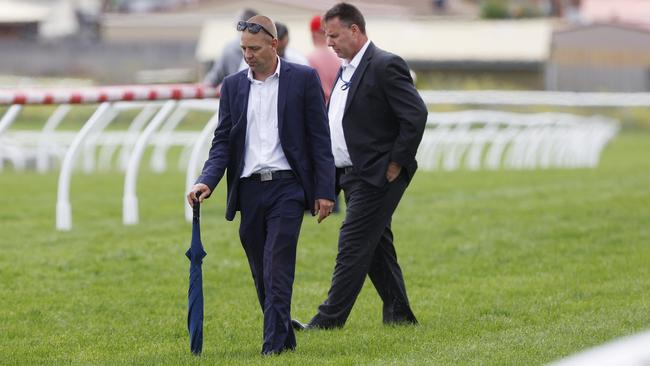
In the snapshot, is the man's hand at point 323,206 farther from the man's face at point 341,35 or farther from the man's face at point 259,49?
the man's face at point 341,35

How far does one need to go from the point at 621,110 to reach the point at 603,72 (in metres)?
9.15

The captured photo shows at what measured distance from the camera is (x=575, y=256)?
10.8 meters

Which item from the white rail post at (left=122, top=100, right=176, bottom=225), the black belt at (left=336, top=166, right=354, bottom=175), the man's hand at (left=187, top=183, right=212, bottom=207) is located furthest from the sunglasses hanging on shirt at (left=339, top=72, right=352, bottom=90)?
the white rail post at (left=122, top=100, right=176, bottom=225)

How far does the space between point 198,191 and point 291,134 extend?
524 millimetres

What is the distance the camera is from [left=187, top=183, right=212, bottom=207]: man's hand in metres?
6.68

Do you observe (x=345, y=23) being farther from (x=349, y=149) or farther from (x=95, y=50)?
(x=95, y=50)

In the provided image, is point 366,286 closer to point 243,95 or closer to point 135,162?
point 243,95

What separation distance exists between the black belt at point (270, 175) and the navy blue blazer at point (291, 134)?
0.12 ft

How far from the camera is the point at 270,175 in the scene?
6840mm

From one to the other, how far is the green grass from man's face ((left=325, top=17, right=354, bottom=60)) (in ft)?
4.92

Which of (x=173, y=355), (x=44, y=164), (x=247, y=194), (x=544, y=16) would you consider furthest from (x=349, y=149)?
(x=544, y=16)

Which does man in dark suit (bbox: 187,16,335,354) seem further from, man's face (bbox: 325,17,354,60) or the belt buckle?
man's face (bbox: 325,17,354,60)

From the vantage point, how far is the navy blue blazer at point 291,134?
22.4 ft

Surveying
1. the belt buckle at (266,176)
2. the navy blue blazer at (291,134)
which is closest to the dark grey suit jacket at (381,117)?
the navy blue blazer at (291,134)
